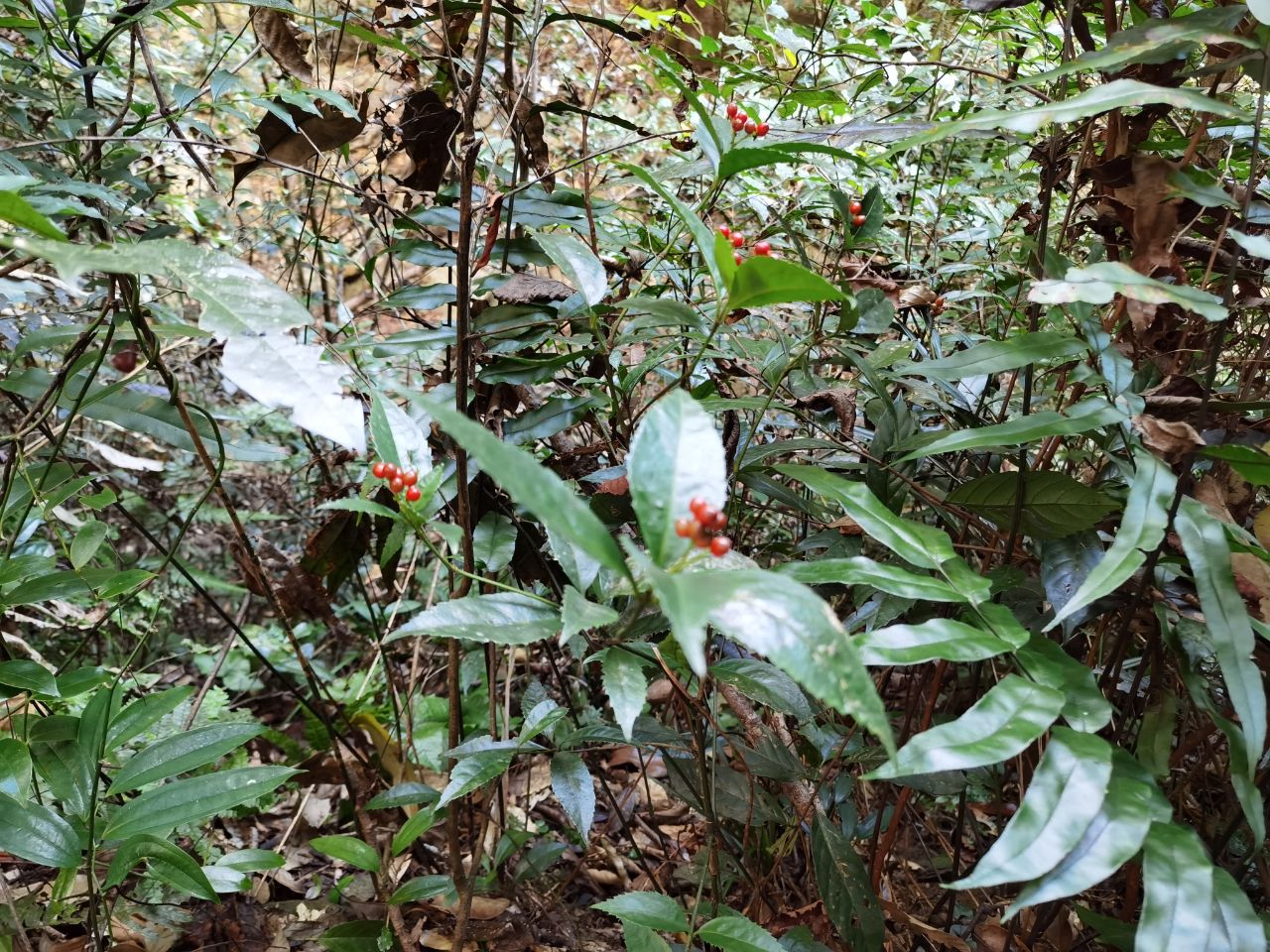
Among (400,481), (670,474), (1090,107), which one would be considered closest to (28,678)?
(400,481)

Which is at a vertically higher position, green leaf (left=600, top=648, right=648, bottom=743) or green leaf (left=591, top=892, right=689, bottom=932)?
green leaf (left=600, top=648, right=648, bottom=743)

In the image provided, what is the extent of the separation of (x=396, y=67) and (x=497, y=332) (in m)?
0.70

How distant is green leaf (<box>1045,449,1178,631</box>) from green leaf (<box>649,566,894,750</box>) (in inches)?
8.7

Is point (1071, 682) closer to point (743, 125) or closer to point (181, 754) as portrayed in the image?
point (743, 125)

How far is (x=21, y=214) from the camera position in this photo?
0.53 metres

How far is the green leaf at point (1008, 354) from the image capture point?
Answer: 71cm

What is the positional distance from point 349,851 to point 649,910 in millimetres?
389

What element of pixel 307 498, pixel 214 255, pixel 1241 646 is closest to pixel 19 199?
pixel 214 255

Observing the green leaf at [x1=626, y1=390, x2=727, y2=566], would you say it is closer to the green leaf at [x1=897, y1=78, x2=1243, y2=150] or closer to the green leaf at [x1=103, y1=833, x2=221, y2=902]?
the green leaf at [x1=897, y1=78, x2=1243, y2=150]

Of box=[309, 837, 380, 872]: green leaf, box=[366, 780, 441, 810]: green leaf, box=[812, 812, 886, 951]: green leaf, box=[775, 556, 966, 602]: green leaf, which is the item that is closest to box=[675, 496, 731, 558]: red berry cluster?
box=[775, 556, 966, 602]: green leaf

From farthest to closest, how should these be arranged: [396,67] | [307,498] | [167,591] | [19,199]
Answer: [307,498], [167,591], [396,67], [19,199]

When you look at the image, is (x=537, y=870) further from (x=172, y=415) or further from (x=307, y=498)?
(x=307, y=498)

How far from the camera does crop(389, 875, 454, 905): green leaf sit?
3.13 feet

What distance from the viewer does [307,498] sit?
82.0 inches
